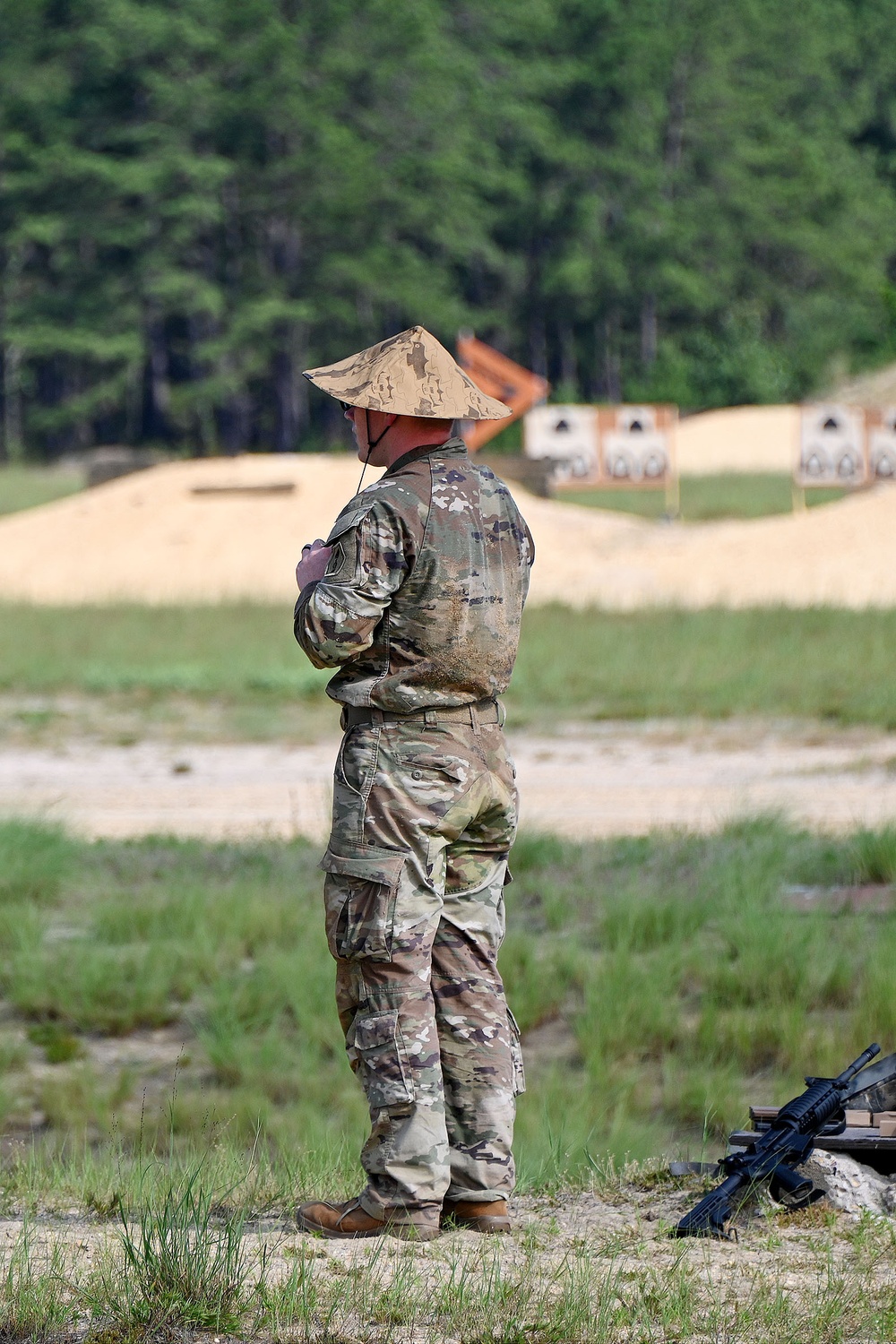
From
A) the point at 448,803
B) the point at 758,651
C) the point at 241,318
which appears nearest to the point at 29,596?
the point at 758,651

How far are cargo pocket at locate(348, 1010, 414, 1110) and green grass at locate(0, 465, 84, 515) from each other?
105 ft

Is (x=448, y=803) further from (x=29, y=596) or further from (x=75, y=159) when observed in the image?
(x=75, y=159)

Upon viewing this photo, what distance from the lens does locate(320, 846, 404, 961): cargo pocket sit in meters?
4.02

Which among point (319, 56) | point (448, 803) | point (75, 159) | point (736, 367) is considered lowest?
Answer: point (448, 803)

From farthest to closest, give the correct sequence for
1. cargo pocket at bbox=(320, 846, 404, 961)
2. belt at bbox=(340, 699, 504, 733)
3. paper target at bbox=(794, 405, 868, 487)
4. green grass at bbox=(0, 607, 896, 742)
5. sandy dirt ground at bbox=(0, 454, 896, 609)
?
paper target at bbox=(794, 405, 868, 487), sandy dirt ground at bbox=(0, 454, 896, 609), green grass at bbox=(0, 607, 896, 742), belt at bbox=(340, 699, 504, 733), cargo pocket at bbox=(320, 846, 404, 961)

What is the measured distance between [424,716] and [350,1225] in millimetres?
1190

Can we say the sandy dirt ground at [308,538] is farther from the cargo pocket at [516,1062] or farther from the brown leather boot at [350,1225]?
the brown leather boot at [350,1225]

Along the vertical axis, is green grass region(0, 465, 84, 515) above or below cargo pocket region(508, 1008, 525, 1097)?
above

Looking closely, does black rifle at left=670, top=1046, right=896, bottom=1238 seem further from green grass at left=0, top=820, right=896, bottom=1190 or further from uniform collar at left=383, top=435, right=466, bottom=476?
uniform collar at left=383, top=435, right=466, bottom=476

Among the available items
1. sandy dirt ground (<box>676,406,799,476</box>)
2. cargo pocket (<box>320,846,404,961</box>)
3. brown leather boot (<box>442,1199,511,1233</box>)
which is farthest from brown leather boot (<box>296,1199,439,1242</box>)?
sandy dirt ground (<box>676,406,799,476</box>)

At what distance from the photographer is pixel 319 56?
54844 millimetres

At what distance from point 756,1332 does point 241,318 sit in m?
50.2

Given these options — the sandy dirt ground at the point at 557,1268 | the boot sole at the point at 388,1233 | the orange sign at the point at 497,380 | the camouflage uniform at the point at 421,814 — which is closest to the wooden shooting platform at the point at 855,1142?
the sandy dirt ground at the point at 557,1268

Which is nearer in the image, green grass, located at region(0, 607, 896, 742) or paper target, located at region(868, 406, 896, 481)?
green grass, located at region(0, 607, 896, 742)
